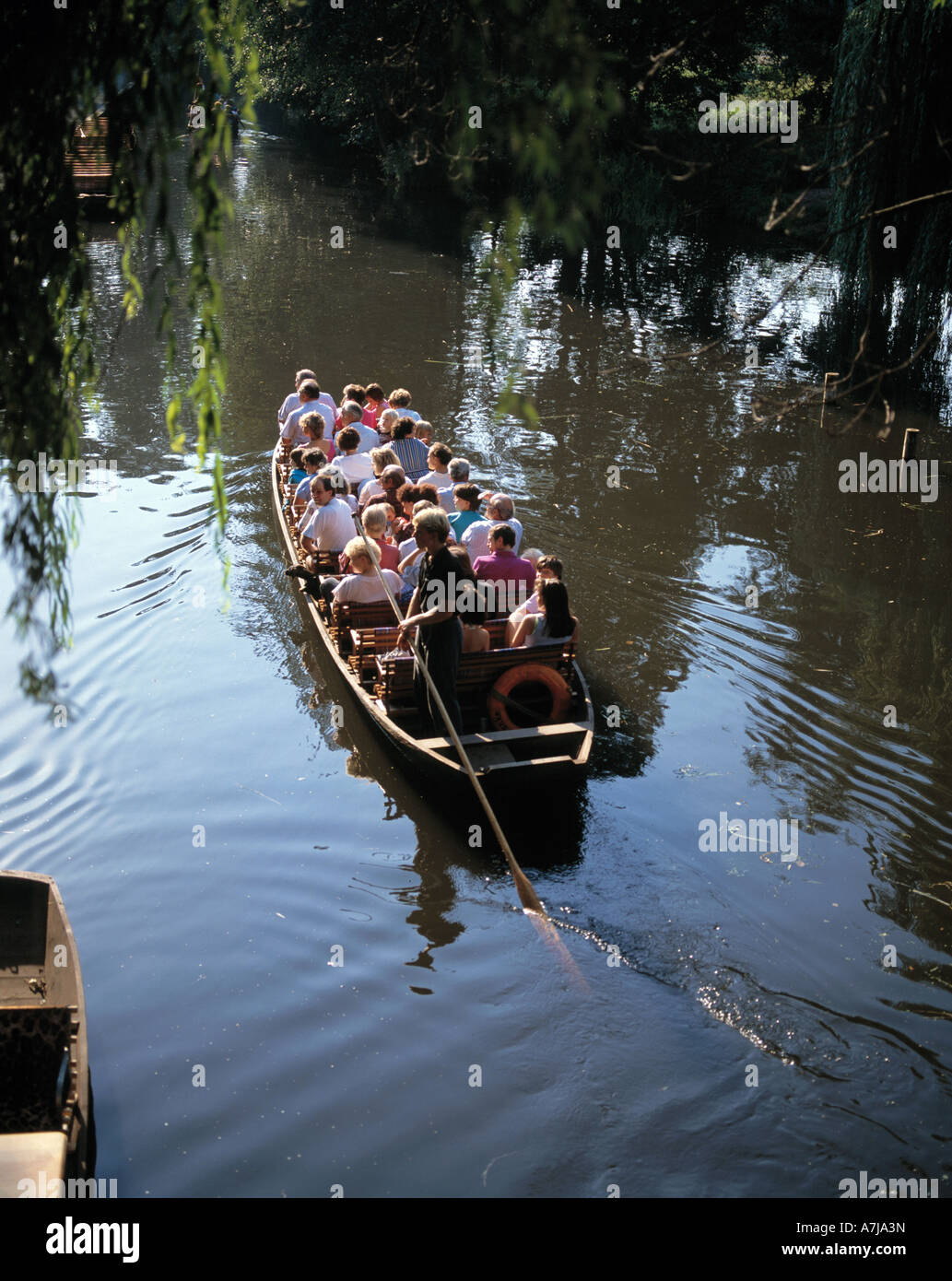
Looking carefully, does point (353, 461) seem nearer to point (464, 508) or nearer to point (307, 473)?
point (307, 473)

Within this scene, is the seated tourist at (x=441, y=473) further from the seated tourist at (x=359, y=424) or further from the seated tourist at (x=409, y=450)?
the seated tourist at (x=359, y=424)

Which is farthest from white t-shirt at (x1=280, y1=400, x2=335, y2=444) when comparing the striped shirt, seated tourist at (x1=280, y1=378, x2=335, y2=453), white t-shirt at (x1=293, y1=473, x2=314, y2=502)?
the striped shirt

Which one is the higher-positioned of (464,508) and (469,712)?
(464,508)

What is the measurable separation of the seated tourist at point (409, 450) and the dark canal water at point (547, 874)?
1576 mm

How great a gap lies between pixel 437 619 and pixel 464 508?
2.15 meters

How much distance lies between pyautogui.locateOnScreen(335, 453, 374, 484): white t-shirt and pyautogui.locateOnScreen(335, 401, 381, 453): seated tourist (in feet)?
0.96

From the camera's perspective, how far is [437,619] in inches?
293

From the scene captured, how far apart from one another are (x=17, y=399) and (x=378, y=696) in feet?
16.3

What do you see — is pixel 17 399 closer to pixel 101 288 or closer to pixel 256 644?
pixel 256 644

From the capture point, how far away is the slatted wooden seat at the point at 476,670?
7.83 m

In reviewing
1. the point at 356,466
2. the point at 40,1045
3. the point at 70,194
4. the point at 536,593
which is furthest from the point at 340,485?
the point at 70,194

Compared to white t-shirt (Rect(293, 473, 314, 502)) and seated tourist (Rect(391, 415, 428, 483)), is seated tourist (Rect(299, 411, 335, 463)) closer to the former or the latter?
white t-shirt (Rect(293, 473, 314, 502))

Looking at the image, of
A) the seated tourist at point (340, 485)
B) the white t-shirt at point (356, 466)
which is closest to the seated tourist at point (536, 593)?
the seated tourist at point (340, 485)

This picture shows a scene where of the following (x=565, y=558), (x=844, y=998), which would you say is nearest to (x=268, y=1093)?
(x=844, y=998)
